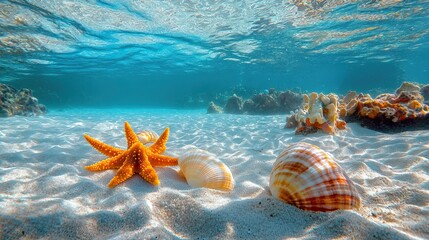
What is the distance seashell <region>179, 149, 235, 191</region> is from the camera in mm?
2770

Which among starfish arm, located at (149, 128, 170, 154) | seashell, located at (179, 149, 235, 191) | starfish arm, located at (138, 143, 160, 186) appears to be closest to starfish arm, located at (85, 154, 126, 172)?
starfish arm, located at (138, 143, 160, 186)

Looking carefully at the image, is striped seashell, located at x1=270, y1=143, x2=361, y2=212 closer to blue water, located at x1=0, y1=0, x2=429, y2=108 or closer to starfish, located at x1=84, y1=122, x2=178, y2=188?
starfish, located at x1=84, y1=122, x2=178, y2=188

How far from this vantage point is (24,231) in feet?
6.15

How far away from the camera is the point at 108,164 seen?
3021mm

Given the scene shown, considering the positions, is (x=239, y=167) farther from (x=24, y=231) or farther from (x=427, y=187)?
(x=24, y=231)

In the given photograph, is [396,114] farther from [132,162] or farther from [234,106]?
[234,106]

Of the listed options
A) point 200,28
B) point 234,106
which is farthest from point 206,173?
point 200,28

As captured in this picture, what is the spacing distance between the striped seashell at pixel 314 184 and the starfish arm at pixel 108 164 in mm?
2148

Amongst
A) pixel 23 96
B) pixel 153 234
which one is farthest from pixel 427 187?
pixel 23 96

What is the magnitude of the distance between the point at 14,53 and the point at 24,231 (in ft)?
88.6

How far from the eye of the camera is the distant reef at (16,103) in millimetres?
11133

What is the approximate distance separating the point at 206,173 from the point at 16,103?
1463cm

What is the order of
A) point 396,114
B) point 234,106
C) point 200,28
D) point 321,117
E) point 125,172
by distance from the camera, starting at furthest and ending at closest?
point 234,106 → point 200,28 → point 321,117 → point 396,114 → point 125,172

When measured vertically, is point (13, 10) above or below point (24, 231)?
above
